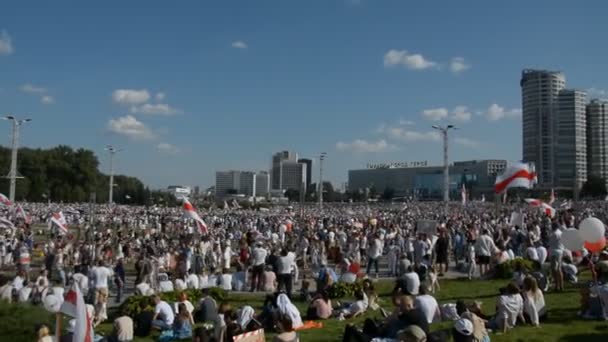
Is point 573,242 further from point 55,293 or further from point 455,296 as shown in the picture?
point 55,293

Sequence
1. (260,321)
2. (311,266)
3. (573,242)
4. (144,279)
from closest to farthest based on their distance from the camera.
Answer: (260,321)
(573,242)
(144,279)
(311,266)

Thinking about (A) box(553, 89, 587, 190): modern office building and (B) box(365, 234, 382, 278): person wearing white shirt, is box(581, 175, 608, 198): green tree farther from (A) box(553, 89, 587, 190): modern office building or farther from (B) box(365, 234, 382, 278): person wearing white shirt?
(B) box(365, 234, 382, 278): person wearing white shirt

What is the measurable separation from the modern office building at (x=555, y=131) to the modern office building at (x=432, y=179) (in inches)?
398

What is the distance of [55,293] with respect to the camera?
14414 mm

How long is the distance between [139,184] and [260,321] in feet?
436

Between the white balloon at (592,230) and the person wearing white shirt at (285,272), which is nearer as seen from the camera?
the white balloon at (592,230)

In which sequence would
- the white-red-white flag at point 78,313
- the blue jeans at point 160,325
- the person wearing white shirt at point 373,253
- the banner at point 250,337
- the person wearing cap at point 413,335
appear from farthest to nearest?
the person wearing white shirt at point 373,253
the blue jeans at point 160,325
the banner at point 250,337
the person wearing cap at point 413,335
the white-red-white flag at point 78,313

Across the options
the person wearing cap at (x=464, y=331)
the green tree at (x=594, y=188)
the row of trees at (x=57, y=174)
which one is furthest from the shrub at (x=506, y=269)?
the green tree at (x=594, y=188)

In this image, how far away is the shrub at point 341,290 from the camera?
47.5ft

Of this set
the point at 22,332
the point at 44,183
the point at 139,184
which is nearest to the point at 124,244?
the point at 22,332

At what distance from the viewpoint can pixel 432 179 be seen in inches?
6363

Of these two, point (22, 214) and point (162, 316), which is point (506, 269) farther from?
point (22, 214)

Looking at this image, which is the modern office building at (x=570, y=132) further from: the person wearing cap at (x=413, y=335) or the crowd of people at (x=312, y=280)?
the person wearing cap at (x=413, y=335)

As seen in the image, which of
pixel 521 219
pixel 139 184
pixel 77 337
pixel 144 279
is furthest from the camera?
pixel 139 184
